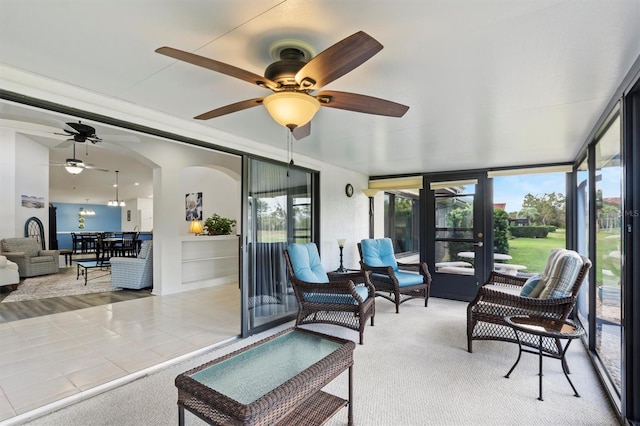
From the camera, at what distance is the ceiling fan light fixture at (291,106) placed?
5.25ft

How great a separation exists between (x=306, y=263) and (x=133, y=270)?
12.2 feet

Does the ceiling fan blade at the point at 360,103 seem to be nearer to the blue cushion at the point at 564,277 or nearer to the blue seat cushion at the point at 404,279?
the blue cushion at the point at 564,277

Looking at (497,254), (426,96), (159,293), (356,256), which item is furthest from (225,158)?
(497,254)

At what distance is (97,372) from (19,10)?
8.22ft

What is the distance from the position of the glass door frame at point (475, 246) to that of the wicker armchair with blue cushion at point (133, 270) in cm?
506

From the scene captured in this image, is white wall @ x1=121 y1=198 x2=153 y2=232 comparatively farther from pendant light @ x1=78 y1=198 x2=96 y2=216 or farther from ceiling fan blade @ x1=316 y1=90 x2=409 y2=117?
ceiling fan blade @ x1=316 y1=90 x2=409 y2=117

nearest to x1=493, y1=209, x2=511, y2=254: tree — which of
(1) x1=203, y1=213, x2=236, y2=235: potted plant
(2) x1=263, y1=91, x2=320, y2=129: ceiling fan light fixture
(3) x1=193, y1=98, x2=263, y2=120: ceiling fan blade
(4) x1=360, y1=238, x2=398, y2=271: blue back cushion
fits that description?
(4) x1=360, y1=238, x2=398, y2=271: blue back cushion

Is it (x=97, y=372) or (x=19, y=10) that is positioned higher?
(x=19, y=10)

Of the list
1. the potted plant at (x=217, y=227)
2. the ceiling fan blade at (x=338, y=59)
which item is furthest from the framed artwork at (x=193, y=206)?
the ceiling fan blade at (x=338, y=59)

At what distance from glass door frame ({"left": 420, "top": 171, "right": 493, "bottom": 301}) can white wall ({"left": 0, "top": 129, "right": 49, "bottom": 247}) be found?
25.6 ft

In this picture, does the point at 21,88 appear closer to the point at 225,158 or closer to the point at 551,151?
the point at 225,158

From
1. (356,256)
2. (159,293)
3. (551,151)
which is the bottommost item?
(159,293)

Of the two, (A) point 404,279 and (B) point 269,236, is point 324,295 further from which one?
(A) point 404,279

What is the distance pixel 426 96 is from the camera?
2303 millimetres
